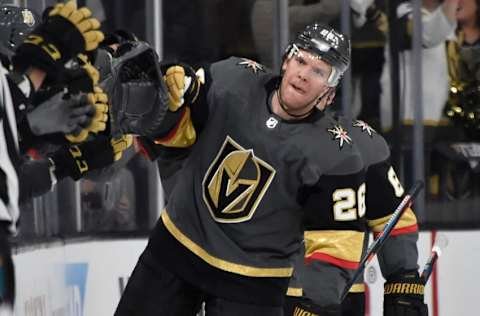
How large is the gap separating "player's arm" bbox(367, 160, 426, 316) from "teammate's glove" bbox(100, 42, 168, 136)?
123 cm

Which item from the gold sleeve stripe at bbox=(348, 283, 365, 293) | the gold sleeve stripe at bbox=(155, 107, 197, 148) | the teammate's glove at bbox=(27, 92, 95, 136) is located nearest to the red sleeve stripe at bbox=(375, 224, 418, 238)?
the gold sleeve stripe at bbox=(348, 283, 365, 293)

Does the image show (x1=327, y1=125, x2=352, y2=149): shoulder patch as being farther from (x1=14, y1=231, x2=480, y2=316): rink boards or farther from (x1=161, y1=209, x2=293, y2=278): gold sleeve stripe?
(x1=14, y1=231, x2=480, y2=316): rink boards

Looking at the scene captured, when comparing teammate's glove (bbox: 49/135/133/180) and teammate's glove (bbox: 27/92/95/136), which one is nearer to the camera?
teammate's glove (bbox: 27/92/95/136)

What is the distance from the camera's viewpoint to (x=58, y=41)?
298 centimetres

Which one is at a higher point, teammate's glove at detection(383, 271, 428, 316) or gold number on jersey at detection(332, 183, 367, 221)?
gold number on jersey at detection(332, 183, 367, 221)

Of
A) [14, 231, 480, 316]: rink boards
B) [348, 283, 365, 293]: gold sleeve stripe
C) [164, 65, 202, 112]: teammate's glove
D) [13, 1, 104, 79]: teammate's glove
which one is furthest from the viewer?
[348, 283, 365, 293]: gold sleeve stripe

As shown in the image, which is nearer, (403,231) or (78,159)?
(78,159)

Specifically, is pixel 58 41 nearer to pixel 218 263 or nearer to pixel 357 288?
pixel 218 263

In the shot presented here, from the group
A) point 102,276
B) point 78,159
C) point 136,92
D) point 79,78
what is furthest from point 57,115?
point 102,276

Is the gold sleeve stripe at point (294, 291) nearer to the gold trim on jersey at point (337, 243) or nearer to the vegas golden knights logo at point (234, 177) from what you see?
the gold trim on jersey at point (337, 243)

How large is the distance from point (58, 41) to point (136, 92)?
0.56 m

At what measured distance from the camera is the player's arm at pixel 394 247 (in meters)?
4.50

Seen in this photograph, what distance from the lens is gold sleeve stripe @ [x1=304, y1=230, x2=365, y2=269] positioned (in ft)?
12.6

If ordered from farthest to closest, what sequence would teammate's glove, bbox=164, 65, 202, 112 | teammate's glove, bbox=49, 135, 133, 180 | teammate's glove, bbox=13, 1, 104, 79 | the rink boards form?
the rink boards, teammate's glove, bbox=164, 65, 202, 112, teammate's glove, bbox=49, 135, 133, 180, teammate's glove, bbox=13, 1, 104, 79
